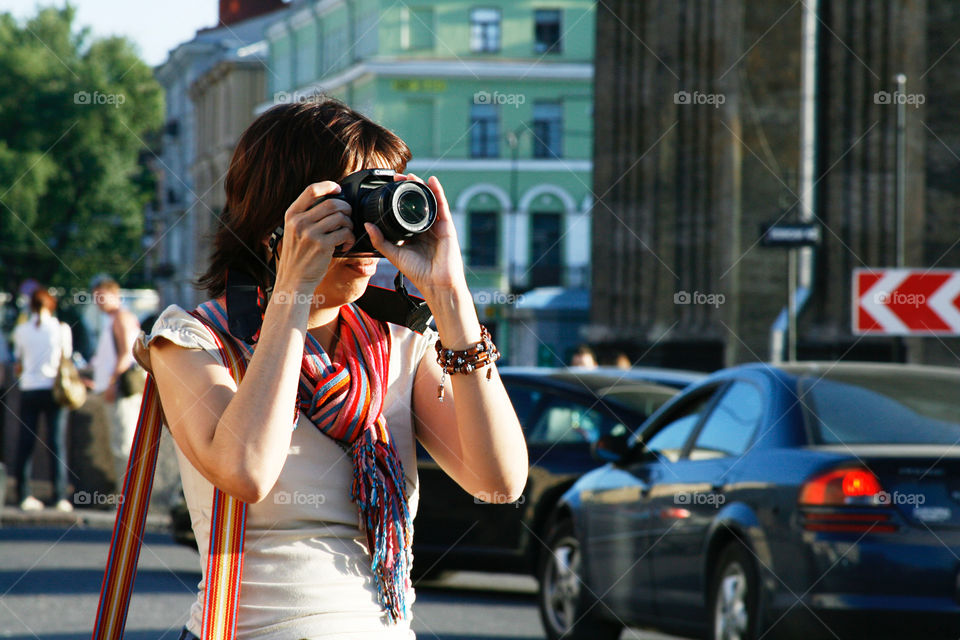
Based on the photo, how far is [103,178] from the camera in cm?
5831

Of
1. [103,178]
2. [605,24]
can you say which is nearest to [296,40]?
[103,178]

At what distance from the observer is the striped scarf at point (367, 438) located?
96.7 inches

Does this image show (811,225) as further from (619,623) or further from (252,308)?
(252,308)

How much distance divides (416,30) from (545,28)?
4.86 m

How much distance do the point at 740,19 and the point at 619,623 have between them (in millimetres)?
21447

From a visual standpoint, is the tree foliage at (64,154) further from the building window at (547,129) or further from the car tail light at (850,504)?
the car tail light at (850,504)

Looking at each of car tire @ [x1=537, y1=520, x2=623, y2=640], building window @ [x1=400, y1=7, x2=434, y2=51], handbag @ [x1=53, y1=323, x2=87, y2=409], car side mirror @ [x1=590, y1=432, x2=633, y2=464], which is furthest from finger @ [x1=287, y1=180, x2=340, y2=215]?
building window @ [x1=400, y1=7, x2=434, y2=51]

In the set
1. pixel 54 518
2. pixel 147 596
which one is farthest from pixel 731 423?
pixel 54 518

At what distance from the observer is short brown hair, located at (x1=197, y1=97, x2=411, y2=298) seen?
2549mm

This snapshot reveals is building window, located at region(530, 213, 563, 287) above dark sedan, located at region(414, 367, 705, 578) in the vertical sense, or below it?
below

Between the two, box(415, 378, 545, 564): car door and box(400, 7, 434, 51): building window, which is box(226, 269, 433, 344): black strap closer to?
box(415, 378, 545, 564): car door

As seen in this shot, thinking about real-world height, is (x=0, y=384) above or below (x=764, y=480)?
below

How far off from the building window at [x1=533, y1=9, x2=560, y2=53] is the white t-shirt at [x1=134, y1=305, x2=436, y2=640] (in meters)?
57.0

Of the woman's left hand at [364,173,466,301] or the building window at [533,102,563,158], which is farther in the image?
the building window at [533,102,563,158]
